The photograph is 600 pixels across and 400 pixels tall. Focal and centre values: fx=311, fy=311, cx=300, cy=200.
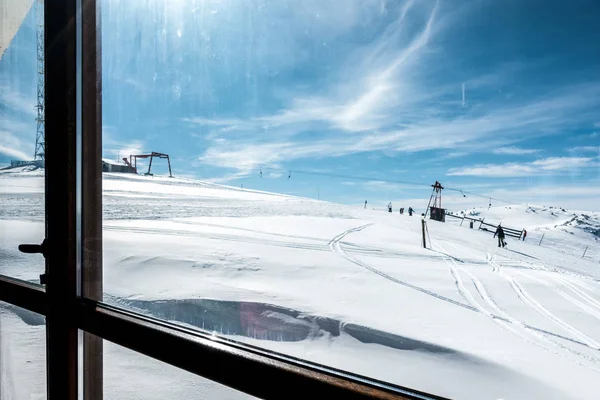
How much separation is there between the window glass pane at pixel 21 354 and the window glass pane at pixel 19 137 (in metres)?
0.16

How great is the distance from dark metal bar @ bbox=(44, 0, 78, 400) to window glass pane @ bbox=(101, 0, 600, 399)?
134 mm

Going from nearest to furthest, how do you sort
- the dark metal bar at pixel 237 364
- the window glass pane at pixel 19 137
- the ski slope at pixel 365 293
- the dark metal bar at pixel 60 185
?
the dark metal bar at pixel 237 364 < the dark metal bar at pixel 60 185 < the ski slope at pixel 365 293 < the window glass pane at pixel 19 137

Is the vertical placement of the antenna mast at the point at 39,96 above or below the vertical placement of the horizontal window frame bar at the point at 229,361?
above

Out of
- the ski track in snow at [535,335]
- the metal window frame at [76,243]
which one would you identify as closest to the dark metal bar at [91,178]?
the metal window frame at [76,243]

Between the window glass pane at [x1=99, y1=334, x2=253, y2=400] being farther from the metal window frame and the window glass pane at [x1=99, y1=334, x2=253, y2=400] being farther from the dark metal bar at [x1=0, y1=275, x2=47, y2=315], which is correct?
the dark metal bar at [x1=0, y1=275, x2=47, y2=315]

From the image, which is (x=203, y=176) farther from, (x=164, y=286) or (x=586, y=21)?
(x=586, y=21)

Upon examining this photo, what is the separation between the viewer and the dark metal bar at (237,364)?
0.36 metres

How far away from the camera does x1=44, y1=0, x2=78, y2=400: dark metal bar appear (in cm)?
73

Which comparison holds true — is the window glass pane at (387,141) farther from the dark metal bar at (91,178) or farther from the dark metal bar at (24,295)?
the dark metal bar at (24,295)

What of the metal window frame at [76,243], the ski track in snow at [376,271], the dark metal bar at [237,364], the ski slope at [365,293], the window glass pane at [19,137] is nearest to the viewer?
the dark metal bar at [237,364]

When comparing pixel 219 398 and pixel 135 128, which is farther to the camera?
pixel 135 128

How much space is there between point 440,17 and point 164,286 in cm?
161

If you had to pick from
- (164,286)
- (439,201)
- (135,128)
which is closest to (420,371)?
(439,201)

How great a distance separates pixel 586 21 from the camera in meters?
0.53
